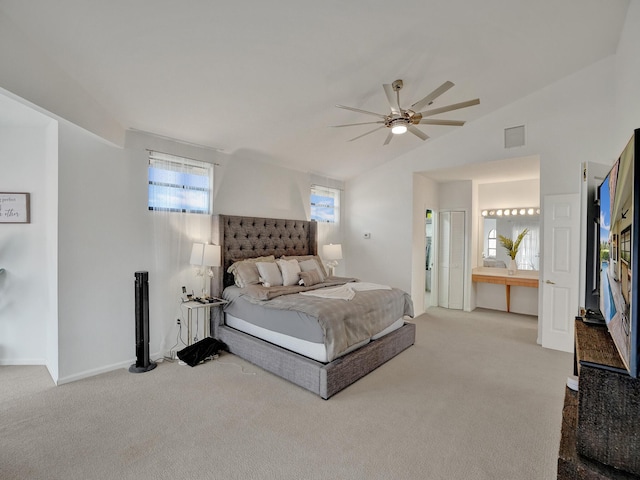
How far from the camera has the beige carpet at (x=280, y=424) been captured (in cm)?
185

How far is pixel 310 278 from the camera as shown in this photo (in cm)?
406

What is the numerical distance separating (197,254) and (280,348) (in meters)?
1.50

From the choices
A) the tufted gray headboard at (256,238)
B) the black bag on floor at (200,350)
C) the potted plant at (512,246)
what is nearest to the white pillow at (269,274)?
the tufted gray headboard at (256,238)

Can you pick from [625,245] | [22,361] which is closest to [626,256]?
[625,245]

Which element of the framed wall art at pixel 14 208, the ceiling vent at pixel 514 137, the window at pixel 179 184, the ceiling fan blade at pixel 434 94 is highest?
the ceiling vent at pixel 514 137

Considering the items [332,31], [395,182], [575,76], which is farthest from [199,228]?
[575,76]

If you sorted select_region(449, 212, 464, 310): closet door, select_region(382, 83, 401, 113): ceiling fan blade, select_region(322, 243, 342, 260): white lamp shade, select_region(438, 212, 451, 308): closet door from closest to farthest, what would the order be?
select_region(382, 83, 401, 113): ceiling fan blade → select_region(322, 243, 342, 260): white lamp shade → select_region(449, 212, 464, 310): closet door → select_region(438, 212, 451, 308): closet door

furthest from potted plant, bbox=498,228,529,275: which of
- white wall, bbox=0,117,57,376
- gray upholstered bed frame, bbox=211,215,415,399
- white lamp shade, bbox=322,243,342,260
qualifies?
white wall, bbox=0,117,57,376

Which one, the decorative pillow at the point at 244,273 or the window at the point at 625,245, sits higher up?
the window at the point at 625,245

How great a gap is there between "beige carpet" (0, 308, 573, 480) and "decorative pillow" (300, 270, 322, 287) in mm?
1243

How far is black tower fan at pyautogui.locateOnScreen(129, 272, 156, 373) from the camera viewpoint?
10.3 feet

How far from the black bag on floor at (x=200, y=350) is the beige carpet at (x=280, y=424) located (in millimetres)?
99

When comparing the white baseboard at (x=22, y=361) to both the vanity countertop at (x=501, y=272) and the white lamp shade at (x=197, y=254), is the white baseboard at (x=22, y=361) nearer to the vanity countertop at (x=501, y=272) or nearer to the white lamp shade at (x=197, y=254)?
the white lamp shade at (x=197, y=254)

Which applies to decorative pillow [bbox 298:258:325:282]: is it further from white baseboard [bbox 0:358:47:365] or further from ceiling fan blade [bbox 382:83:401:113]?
white baseboard [bbox 0:358:47:365]
